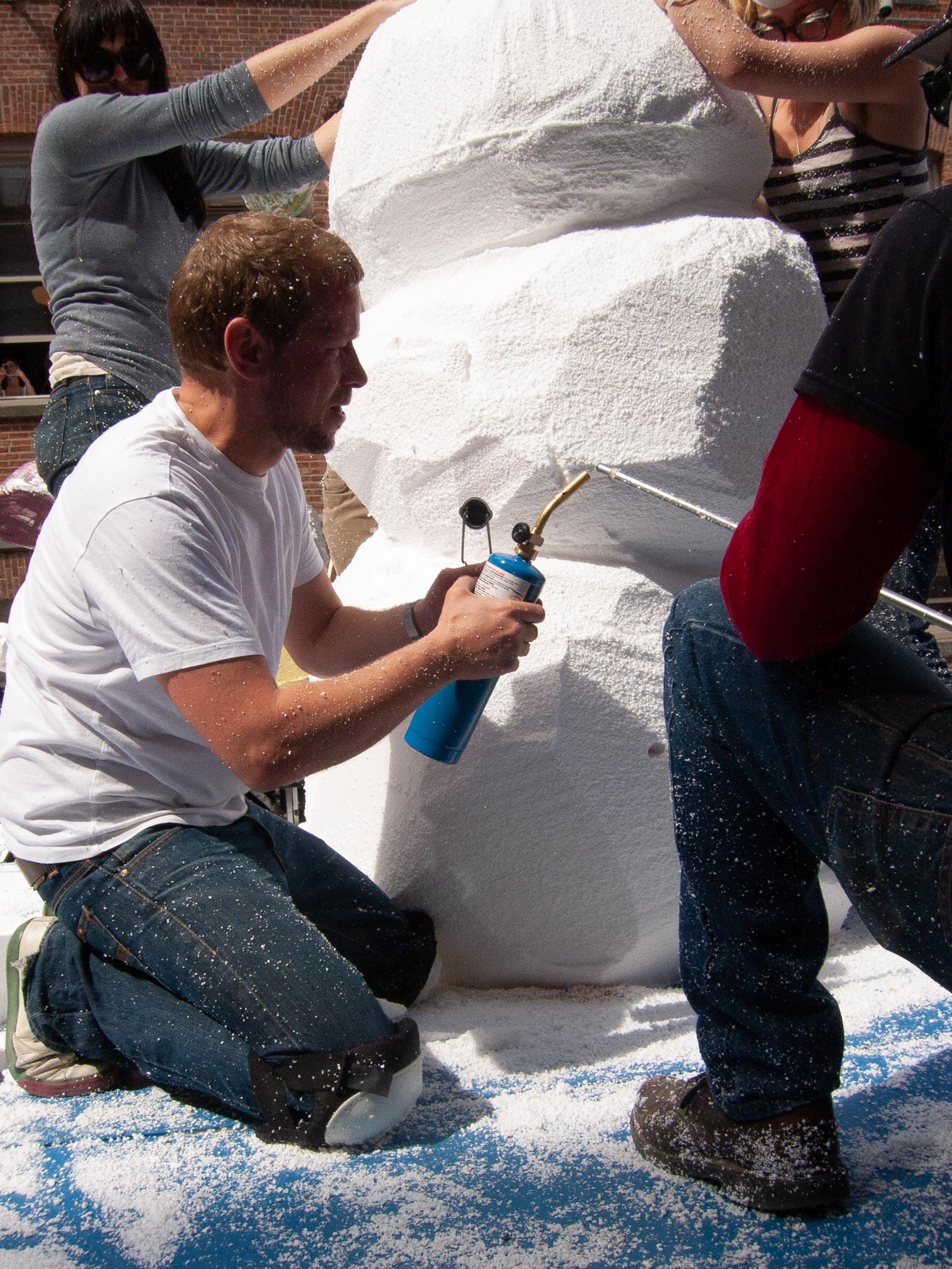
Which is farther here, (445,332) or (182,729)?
(445,332)

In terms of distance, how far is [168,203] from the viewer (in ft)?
7.06

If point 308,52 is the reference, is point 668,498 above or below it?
below

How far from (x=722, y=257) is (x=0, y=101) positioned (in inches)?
270

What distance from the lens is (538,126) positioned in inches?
68.2

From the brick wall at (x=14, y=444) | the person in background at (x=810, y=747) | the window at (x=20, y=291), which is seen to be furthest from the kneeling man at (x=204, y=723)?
the window at (x=20, y=291)

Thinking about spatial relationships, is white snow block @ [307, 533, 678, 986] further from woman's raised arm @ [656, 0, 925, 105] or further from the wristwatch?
woman's raised arm @ [656, 0, 925, 105]

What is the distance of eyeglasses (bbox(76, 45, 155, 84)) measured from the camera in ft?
6.59

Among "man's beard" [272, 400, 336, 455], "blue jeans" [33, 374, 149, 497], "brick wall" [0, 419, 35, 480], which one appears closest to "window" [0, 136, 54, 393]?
"brick wall" [0, 419, 35, 480]

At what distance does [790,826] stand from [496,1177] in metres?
0.50

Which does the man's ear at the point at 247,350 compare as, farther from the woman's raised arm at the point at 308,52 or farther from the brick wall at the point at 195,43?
the brick wall at the point at 195,43

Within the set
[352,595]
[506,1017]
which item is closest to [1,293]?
[352,595]

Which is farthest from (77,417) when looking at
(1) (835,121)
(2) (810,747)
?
(2) (810,747)

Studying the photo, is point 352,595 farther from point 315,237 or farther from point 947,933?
point 947,933

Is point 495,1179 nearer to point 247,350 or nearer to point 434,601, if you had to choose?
point 434,601
